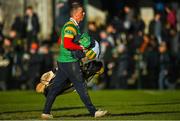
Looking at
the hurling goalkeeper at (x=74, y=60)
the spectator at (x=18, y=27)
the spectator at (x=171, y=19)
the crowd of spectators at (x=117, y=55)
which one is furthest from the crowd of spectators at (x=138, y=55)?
the hurling goalkeeper at (x=74, y=60)

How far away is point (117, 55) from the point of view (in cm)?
2683

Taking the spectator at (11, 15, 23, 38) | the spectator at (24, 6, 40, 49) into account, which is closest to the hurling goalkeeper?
the spectator at (24, 6, 40, 49)

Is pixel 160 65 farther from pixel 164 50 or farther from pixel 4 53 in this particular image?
pixel 4 53

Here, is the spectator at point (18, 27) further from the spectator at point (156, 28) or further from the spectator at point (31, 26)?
the spectator at point (156, 28)

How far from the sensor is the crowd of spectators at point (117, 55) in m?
26.5

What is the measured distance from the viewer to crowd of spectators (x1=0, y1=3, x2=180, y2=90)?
2647 centimetres

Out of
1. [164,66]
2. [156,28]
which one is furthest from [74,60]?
[156,28]

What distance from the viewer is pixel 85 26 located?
29.0m

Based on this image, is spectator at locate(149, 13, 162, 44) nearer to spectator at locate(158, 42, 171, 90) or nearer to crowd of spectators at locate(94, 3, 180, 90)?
crowd of spectators at locate(94, 3, 180, 90)

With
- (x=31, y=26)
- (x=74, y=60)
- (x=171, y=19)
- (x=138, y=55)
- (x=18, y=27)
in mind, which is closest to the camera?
(x=74, y=60)

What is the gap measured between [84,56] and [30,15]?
45.1 ft

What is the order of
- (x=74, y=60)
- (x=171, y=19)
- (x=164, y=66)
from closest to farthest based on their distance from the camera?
1. (x=74, y=60)
2. (x=164, y=66)
3. (x=171, y=19)

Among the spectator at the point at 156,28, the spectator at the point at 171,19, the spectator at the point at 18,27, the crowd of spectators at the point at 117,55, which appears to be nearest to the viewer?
the crowd of spectators at the point at 117,55

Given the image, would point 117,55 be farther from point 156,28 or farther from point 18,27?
point 18,27
